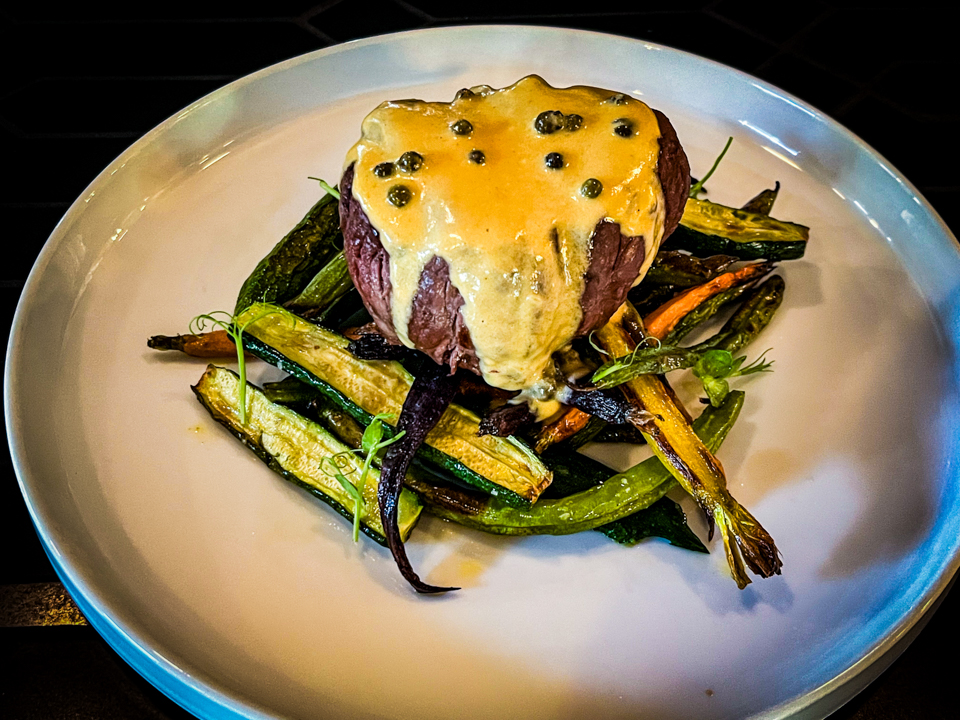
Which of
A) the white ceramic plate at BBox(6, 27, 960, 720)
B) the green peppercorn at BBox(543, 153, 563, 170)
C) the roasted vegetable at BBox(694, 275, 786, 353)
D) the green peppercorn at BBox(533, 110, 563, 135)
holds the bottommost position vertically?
the white ceramic plate at BBox(6, 27, 960, 720)

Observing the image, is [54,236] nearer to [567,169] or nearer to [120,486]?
[120,486]

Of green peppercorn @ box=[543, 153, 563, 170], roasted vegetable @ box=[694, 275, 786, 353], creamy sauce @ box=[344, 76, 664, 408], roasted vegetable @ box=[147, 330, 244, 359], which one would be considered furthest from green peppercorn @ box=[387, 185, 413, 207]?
roasted vegetable @ box=[694, 275, 786, 353]

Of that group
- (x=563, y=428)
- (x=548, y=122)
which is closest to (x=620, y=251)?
(x=548, y=122)

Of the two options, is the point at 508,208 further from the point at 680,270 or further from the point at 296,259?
the point at 296,259

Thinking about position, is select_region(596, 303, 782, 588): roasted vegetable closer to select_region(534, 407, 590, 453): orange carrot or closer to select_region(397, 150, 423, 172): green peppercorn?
select_region(534, 407, 590, 453): orange carrot

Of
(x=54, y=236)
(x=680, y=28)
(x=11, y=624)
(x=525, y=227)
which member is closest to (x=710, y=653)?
(x=525, y=227)

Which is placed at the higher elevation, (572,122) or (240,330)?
(572,122)
